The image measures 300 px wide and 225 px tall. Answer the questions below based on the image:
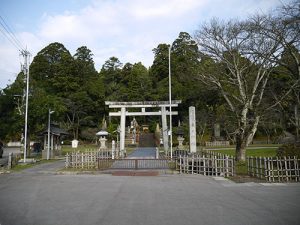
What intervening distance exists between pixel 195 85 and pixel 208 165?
2617 centimetres

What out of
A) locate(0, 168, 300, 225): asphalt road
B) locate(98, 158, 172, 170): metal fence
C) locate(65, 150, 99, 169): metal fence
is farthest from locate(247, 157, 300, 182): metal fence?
locate(65, 150, 99, 169): metal fence

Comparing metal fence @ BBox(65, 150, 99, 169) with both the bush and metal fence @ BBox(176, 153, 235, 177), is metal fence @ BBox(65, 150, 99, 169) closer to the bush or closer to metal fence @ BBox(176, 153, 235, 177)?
metal fence @ BBox(176, 153, 235, 177)

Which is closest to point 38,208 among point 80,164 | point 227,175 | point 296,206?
point 296,206

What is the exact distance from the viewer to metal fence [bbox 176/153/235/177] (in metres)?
15.4

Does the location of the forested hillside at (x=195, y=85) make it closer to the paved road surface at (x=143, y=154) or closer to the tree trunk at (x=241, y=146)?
the tree trunk at (x=241, y=146)

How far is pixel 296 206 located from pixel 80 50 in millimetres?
68666

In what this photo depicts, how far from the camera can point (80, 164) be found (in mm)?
19562

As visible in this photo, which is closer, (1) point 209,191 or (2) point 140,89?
(1) point 209,191

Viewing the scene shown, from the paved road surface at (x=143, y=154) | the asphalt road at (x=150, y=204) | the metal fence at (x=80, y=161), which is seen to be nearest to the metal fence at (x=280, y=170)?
the asphalt road at (x=150, y=204)

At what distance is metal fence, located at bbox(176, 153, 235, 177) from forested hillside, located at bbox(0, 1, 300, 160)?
16.9ft

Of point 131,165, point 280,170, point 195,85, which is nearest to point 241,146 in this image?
point 280,170

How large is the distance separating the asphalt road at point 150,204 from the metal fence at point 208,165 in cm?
290

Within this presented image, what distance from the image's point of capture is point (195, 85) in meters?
41.3

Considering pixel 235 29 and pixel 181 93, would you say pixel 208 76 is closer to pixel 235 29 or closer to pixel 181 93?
pixel 235 29
